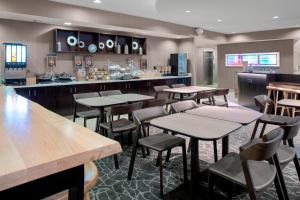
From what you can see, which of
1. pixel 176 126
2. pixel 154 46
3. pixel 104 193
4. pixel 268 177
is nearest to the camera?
pixel 268 177

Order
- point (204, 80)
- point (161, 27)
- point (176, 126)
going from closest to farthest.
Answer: point (176, 126) → point (161, 27) → point (204, 80)

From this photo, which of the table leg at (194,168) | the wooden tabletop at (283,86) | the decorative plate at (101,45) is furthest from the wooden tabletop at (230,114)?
the decorative plate at (101,45)

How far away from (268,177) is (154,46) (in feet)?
23.7

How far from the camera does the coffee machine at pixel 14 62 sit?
5.25m

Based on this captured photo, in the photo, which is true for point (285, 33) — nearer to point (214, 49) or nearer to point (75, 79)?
point (214, 49)

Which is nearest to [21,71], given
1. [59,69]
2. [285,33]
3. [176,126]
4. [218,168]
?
[59,69]

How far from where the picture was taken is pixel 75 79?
21.3 feet

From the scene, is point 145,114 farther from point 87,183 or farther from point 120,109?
point 87,183

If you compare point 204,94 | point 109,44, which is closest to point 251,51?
point 109,44

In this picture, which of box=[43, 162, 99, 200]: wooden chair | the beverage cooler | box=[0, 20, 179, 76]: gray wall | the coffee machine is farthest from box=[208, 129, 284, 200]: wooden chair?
the beverage cooler

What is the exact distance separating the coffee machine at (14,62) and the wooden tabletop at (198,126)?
4.21 metres

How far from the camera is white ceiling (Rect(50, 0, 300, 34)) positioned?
17.2ft

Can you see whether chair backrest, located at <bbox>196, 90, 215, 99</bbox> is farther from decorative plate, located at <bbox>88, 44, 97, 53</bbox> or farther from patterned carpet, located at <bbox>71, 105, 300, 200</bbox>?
decorative plate, located at <bbox>88, 44, 97, 53</bbox>

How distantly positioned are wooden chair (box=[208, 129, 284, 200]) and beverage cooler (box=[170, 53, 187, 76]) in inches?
266
